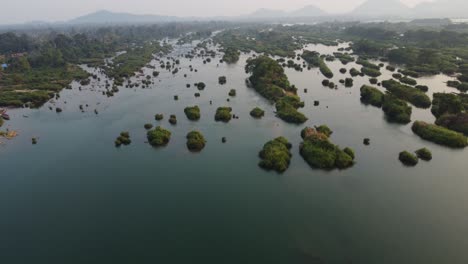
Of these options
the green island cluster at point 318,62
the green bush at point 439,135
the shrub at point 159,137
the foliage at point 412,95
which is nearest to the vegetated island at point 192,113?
the shrub at point 159,137

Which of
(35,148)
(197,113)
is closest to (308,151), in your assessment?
(197,113)

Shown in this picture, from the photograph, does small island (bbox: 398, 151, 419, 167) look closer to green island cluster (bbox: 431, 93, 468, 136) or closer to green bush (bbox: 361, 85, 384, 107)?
green island cluster (bbox: 431, 93, 468, 136)

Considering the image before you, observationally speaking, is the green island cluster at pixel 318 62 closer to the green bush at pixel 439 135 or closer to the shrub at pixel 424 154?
Result: the green bush at pixel 439 135

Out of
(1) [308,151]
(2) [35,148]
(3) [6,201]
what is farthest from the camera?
(2) [35,148]

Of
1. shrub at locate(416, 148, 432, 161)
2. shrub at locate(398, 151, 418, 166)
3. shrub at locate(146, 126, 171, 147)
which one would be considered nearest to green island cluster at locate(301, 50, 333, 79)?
shrub at locate(416, 148, 432, 161)

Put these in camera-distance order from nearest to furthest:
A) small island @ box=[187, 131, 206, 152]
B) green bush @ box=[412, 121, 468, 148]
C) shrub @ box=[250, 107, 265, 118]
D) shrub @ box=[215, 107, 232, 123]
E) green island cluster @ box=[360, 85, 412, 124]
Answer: green bush @ box=[412, 121, 468, 148]
small island @ box=[187, 131, 206, 152]
green island cluster @ box=[360, 85, 412, 124]
shrub @ box=[215, 107, 232, 123]
shrub @ box=[250, 107, 265, 118]

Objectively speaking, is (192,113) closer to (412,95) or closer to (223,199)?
(223,199)

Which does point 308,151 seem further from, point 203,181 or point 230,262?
point 230,262
